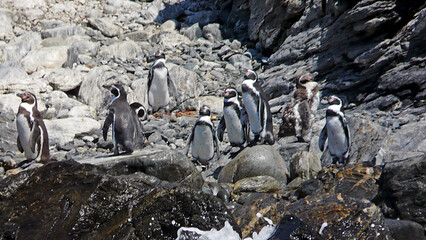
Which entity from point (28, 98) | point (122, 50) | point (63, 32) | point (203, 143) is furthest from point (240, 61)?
point (28, 98)

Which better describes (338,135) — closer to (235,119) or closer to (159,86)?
(235,119)

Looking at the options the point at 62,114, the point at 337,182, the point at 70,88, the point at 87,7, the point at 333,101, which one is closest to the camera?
the point at 337,182

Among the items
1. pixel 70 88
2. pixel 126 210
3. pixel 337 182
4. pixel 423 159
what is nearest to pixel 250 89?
pixel 337 182

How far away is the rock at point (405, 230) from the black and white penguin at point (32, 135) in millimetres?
5548

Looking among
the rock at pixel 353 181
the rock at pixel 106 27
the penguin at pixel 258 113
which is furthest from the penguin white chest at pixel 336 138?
the rock at pixel 106 27

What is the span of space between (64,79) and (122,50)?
307 centimetres

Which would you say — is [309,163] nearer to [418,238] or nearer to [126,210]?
[418,238]

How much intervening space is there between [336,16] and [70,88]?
7.54 m

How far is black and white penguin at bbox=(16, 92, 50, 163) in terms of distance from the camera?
7484 mm

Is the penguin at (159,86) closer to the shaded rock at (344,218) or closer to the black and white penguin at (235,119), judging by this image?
the black and white penguin at (235,119)

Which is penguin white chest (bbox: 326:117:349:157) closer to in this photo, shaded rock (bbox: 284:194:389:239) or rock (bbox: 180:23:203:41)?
shaded rock (bbox: 284:194:389:239)

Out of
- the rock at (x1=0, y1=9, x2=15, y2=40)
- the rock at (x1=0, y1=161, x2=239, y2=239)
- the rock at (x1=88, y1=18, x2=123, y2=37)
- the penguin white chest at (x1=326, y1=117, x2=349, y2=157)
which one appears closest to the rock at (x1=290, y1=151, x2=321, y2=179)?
the penguin white chest at (x1=326, y1=117, x2=349, y2=157)

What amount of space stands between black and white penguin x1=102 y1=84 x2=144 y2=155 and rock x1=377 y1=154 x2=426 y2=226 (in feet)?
11.5

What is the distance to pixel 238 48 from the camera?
1734 centimetres
